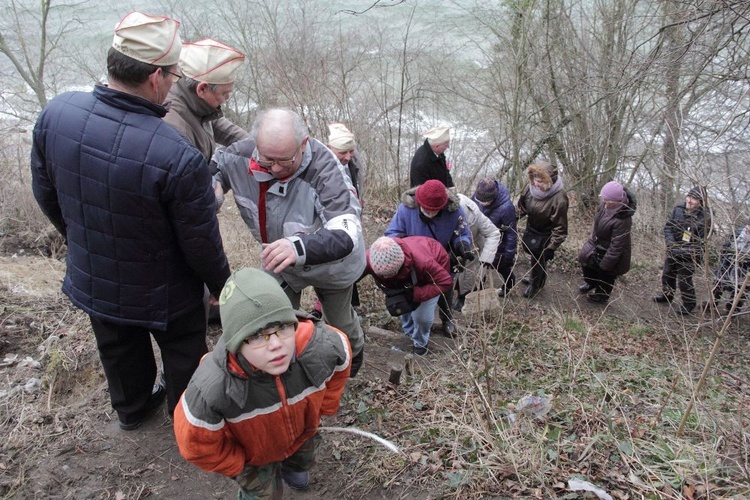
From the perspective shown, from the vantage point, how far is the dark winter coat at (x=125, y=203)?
85.6 inches

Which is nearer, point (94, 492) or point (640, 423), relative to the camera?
point (94, 492)

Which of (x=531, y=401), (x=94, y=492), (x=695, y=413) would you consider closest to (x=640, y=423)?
(x=695, y=413)

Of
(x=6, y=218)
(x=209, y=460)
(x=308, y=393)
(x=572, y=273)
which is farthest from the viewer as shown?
(x=572, y=273)

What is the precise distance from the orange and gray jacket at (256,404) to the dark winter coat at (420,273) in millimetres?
1733

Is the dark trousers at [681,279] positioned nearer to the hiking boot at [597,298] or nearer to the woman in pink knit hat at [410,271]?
the hiking boot at [597,298]

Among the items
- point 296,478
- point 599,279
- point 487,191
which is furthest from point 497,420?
point 599,279

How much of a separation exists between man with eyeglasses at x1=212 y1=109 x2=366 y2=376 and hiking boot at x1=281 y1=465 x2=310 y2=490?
1.04 m

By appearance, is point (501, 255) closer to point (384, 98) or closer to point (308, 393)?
point (308, 393)

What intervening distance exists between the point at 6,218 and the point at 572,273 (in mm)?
8351

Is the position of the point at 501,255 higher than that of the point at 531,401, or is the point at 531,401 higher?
the point at 531,401

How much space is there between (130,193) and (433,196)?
258cm

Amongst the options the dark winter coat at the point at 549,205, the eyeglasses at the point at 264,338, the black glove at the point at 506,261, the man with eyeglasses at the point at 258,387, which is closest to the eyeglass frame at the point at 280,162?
the man with eyeglasses at the point at 258,387

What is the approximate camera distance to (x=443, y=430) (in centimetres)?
291

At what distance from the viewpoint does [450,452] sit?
9.01 feet
